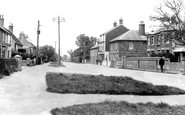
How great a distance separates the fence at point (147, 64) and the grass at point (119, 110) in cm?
1879

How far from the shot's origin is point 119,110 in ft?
21.4

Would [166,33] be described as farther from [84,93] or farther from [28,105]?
[28,105]

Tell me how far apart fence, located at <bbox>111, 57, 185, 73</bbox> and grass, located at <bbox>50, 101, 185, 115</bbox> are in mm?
18789

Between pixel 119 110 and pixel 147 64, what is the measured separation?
83.4ft

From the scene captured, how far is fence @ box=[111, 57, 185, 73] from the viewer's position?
25.4 meters

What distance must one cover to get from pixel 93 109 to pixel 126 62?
3177cm

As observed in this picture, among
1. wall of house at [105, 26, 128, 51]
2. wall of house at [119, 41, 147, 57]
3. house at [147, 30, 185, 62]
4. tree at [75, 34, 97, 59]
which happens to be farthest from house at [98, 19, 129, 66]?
tree at [75, 34, 97, 59]

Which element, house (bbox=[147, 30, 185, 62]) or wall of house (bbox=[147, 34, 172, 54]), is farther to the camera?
wall of house (bbox=[147, 34, 172, 54])

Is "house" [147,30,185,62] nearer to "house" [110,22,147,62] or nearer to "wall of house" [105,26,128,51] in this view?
"house" [110,22,147,62]

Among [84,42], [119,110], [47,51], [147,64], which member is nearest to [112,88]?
[119,110]

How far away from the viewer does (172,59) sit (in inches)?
1362

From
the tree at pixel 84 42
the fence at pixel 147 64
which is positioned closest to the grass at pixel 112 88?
the fence at pixel 147 64

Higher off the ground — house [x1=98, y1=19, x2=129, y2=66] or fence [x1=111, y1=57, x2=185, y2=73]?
house [x1=98, y1=19, x2=129, y2=66]

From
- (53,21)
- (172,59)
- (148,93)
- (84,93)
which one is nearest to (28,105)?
(84,93)
